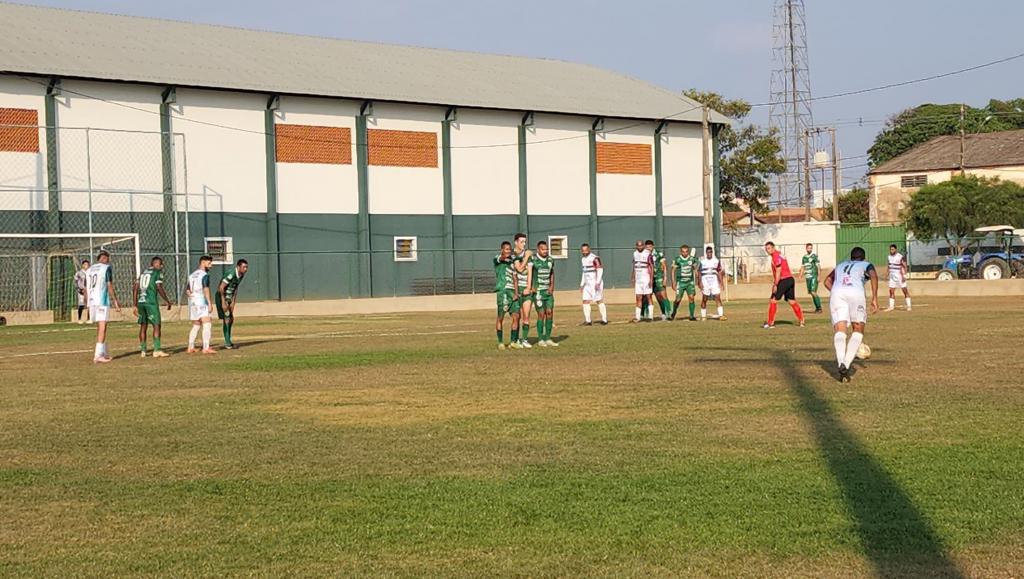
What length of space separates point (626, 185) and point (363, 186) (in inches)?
548

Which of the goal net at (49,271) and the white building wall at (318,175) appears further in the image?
the white building wall at (318,175)

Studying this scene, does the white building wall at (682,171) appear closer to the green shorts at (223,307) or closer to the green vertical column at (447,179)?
the green vertical column at (447,179)

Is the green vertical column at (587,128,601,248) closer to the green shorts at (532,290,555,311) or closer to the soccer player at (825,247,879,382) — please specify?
the green shorts at (532,290,555,311)

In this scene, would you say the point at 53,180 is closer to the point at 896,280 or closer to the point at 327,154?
the point at 327,154

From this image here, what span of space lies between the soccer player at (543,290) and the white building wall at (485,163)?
31.9 m

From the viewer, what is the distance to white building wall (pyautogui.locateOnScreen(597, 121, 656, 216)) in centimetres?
6000

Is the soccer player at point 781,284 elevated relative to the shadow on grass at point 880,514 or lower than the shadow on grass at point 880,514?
elevated

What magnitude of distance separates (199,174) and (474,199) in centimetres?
1269

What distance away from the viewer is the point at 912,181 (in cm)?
8888

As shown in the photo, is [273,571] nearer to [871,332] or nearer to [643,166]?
[871,332]

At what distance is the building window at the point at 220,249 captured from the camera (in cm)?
4872

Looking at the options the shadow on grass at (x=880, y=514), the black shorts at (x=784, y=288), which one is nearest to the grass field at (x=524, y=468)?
the shadow on grass at (x=880, y=514)

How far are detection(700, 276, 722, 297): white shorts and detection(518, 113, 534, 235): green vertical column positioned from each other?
2506 cm

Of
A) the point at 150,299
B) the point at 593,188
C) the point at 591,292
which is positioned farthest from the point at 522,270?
the point at 593,188
